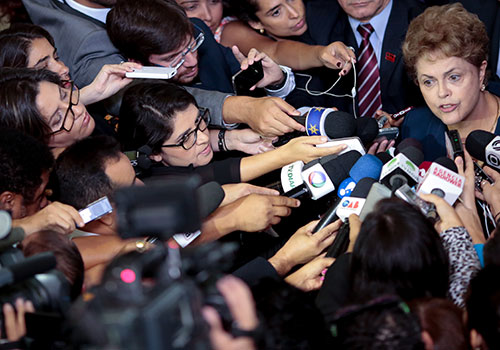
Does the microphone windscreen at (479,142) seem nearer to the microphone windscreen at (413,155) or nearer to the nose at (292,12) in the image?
the microphone windscreen at (413,155)

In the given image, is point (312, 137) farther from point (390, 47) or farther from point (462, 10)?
point (390, 47)

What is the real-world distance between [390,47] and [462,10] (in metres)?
0.61

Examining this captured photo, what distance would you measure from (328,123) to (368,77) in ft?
3.52

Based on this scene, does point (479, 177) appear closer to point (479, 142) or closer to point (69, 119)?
point (479, 142)

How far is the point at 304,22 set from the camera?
3072 mm

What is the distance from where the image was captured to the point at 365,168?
5.89ft

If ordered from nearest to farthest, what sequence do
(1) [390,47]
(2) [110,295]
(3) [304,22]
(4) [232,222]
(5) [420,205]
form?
(2) [110,295] → (5) [420,205] → (4) [232,222] → (1) [390,47] → (3) [304,22]

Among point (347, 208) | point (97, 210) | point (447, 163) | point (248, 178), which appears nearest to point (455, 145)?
point (447, 163)

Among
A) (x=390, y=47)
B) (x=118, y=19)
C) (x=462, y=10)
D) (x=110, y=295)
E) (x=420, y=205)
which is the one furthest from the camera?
(x=390, y=47)

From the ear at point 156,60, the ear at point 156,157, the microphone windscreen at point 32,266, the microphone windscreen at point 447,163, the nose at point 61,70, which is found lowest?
the ear at point 156,157

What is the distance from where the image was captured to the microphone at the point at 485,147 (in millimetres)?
1876

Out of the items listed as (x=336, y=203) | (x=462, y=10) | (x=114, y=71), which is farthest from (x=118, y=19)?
(x=462, y=10)

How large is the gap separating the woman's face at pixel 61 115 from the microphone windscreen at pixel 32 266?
3.17 feet

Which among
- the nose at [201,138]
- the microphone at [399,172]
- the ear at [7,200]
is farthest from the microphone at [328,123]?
the ear at [7,200]
